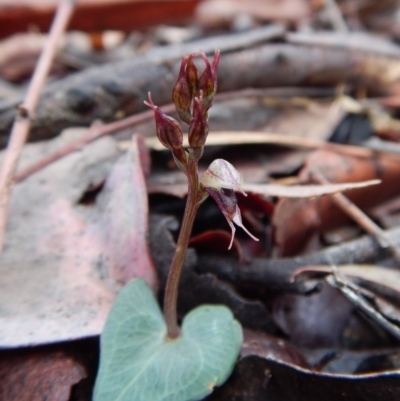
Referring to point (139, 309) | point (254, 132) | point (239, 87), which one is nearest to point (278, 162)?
point (254, 132)

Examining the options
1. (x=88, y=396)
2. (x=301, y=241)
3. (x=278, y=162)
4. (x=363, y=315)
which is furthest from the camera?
(x=278, y=162)

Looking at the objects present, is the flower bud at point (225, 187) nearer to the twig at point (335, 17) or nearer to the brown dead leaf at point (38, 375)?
the brown dead leaf at point (38, 375)

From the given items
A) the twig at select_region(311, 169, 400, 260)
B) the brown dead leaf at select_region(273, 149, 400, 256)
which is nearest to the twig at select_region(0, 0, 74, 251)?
the brown dead leaf at select_region(273, 149, 400, 256)

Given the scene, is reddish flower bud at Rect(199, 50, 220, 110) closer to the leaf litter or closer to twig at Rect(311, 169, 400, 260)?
the leaf litter

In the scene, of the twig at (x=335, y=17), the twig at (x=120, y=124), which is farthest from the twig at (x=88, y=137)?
the twig at (x=335, y=17)

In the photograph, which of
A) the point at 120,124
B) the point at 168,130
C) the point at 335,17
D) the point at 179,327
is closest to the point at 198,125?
the point at 168,130

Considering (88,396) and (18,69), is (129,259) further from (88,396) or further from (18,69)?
(18,69)

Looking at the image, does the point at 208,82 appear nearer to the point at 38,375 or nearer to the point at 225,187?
the point at 225,187
